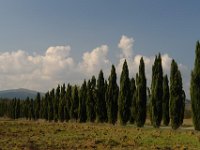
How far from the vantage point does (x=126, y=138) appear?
3095cm

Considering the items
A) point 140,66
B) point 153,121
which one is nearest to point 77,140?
point 153,121

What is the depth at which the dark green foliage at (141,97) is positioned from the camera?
5380 centimetres

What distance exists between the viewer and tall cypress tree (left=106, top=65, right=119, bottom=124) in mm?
61469

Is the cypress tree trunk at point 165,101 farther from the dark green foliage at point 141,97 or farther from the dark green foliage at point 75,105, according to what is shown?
the dark green foliage at point 75,105

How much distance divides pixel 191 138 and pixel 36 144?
12.7 m

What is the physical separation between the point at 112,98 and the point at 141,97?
892 cm

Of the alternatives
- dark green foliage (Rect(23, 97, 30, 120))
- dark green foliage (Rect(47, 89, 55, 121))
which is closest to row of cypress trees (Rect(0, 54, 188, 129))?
dark green foliage (Rect(47, 89, 55, 121))

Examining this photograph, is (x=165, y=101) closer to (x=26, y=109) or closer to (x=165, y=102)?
(x=165, y=102)

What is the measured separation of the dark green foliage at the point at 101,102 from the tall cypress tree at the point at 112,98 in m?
3.99

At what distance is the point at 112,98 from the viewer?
63.1m

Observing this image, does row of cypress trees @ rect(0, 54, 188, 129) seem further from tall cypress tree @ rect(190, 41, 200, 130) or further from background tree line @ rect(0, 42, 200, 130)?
tall cypress tree @ rect(190, 41, 200, 130)

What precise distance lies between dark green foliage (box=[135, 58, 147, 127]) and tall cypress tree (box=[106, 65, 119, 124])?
7.27 metres

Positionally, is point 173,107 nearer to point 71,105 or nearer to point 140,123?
point 140,123

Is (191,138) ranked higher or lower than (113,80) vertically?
lower
